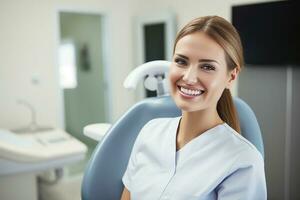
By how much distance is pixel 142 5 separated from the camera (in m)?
3.69

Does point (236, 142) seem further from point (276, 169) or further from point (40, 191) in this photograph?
point (40, 191)

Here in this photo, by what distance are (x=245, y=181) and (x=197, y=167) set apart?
132mm

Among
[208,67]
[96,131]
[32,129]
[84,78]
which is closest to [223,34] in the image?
[208,67]

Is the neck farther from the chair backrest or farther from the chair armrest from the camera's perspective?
the chair armrest

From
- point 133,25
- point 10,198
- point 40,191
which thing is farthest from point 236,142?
point 133,25

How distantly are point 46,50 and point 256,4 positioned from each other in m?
1.95

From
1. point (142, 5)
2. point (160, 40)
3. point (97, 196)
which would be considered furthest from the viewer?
point (142, 5)

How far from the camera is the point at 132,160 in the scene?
996mm

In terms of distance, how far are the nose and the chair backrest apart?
0.98 feet

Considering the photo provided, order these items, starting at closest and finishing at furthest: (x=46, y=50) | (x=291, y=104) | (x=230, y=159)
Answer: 1. (x=230, y=159)
2. (x=291, y=104)
3. (x=46, y=50)

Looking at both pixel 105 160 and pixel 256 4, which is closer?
pixel 105 160

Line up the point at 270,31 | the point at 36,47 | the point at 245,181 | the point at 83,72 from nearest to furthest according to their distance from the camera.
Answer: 1. the point at 245,181
2. the point at 270,31
3. the point at 36,47
4. the point at 83,72

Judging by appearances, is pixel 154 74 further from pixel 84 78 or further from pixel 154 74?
pixel 84 78

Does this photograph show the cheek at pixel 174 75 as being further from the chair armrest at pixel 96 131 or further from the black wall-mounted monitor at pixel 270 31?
the black wall-mounted monitor at pixel 270 31
